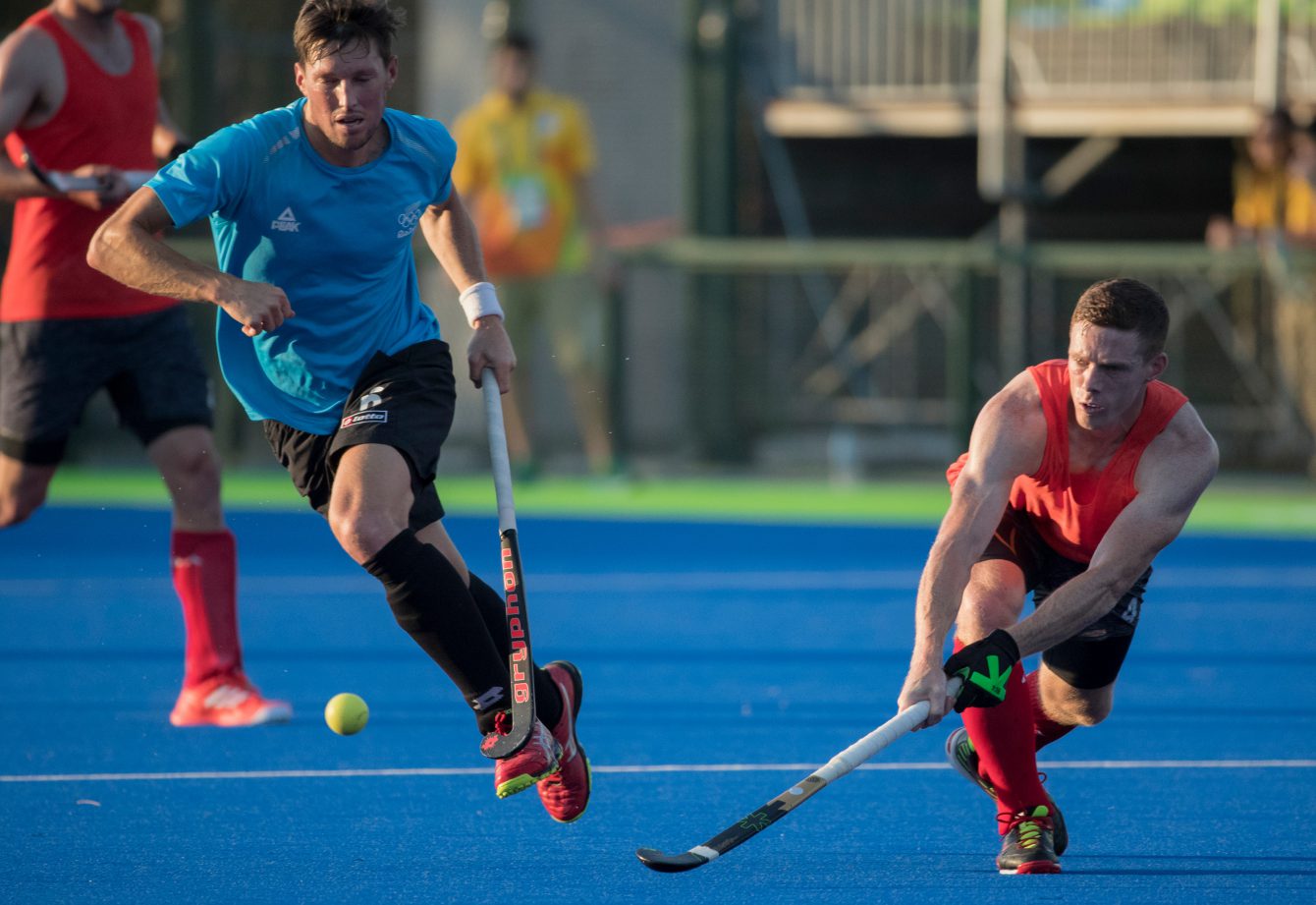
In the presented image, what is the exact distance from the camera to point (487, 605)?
4754 mm

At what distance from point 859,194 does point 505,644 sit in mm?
10787

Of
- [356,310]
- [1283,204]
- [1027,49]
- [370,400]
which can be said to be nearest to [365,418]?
[370,400]

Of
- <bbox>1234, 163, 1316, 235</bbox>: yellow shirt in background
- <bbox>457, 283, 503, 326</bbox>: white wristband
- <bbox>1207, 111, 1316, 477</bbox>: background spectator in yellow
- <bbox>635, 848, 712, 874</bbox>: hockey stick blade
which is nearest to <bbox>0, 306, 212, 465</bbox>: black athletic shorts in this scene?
<bbox>457, 283, 503, 326</bbox>: white wristband

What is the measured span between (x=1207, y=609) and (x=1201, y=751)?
2636 mm

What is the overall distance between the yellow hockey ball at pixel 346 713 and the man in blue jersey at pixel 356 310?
1.62ft

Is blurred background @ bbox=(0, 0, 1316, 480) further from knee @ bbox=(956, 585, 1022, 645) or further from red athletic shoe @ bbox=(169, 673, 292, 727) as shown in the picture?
knee @ bbox=(956, 585, 1022, 645)

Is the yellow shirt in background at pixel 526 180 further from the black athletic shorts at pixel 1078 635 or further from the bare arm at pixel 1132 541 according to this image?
the bare arm at pixel 1132 541

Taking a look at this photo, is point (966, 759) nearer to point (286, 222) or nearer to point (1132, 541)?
point (1132, 541)

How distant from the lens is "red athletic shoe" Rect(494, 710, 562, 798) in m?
4.18

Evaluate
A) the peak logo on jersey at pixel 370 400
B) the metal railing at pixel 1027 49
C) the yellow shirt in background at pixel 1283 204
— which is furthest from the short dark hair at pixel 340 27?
the metal railing at pixel 1027 49

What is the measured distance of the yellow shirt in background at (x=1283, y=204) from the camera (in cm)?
1139

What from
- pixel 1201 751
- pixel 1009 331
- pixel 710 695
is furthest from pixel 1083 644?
pixel 1009 331

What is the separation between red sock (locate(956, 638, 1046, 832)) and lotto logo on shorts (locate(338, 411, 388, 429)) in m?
1.42

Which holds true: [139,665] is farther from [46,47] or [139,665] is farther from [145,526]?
[145,526]
